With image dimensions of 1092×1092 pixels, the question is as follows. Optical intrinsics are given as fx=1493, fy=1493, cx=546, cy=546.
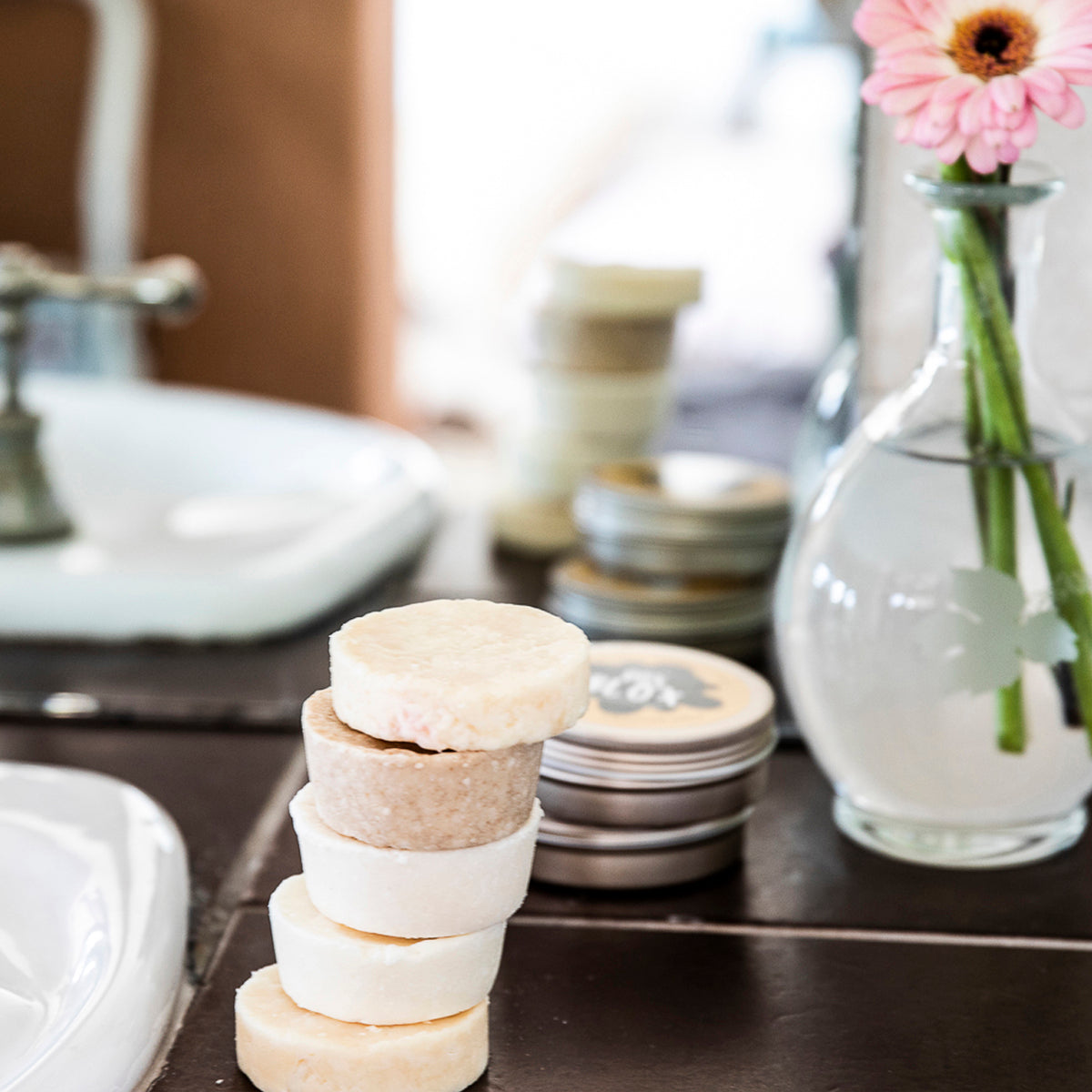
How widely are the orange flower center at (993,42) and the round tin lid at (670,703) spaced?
0.20 meters

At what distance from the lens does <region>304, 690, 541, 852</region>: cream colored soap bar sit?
0.32m

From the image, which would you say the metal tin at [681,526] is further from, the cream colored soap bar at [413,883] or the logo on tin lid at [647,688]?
the cream colored soap bar at [413,883]

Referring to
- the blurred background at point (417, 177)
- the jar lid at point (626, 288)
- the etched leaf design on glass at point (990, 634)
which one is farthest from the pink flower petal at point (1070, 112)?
the blurred background at point (417, 177)

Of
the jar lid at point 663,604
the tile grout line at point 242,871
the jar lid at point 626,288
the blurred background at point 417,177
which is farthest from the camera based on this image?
the blurred background at point 417,177

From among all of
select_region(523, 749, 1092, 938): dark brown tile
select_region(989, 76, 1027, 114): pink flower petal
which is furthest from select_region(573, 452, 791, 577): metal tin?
select_region(989, 76, 1027, 114): pink flower petal

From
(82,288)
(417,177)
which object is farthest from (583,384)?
(417,177)

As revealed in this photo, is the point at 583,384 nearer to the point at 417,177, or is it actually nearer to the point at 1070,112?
the point at 1070,112

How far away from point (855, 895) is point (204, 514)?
510 mm

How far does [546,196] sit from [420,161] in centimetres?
25

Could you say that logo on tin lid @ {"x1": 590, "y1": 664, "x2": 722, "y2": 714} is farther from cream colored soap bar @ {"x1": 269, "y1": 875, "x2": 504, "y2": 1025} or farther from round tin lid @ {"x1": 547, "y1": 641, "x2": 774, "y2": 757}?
cream colored soap bar @ {"x1": 269, "y1": 875, "x2": 504, "y2": 1025}

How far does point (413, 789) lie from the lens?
32 cm

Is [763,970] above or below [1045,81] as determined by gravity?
below

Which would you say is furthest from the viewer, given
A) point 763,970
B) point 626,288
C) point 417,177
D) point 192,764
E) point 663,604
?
point 417,177

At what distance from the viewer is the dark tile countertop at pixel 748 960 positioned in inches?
14.5
